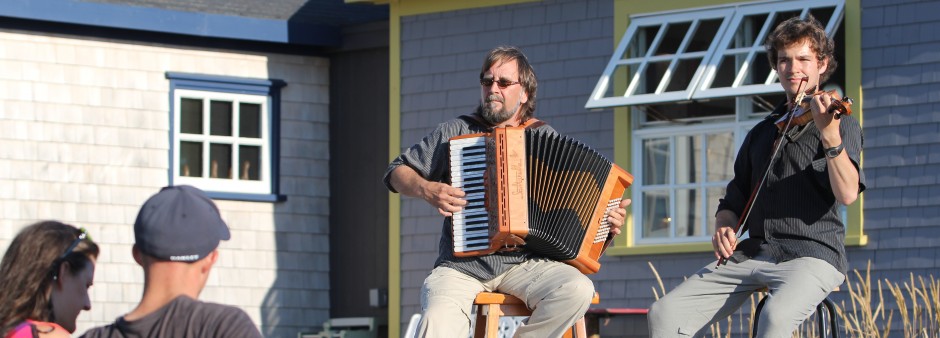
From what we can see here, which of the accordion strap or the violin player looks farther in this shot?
the accordion strap

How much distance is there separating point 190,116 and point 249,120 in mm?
545

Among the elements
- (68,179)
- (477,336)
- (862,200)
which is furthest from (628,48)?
(477,336)

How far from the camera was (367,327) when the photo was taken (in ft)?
43.3

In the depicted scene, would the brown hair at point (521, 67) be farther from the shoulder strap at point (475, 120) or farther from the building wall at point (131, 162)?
the building wall at point (131, 162)

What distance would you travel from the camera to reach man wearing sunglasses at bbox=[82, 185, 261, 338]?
11.7 ft

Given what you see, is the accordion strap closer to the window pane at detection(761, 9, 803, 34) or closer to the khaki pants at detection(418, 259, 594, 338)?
the khaki pants at detection(418, 259, 594, 338)

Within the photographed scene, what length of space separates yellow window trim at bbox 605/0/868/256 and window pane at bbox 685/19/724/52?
0.17 metres

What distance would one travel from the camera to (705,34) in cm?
1134

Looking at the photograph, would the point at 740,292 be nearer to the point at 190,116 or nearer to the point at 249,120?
the point at 190,116

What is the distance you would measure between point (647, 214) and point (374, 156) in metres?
3.04

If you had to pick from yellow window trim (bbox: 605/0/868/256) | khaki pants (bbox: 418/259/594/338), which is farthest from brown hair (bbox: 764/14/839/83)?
yellow window trim (bbox: 605/0/868/256)

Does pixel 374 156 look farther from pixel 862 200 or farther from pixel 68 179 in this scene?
pixel 862 200

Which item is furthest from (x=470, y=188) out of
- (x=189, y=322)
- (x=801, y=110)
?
(x=189, y=322)

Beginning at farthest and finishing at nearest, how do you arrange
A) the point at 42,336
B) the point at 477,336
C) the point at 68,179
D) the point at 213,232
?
1. the point at 68,179
2. the point at 477,336
3. the point at 42,336
4. the point at 213,232
